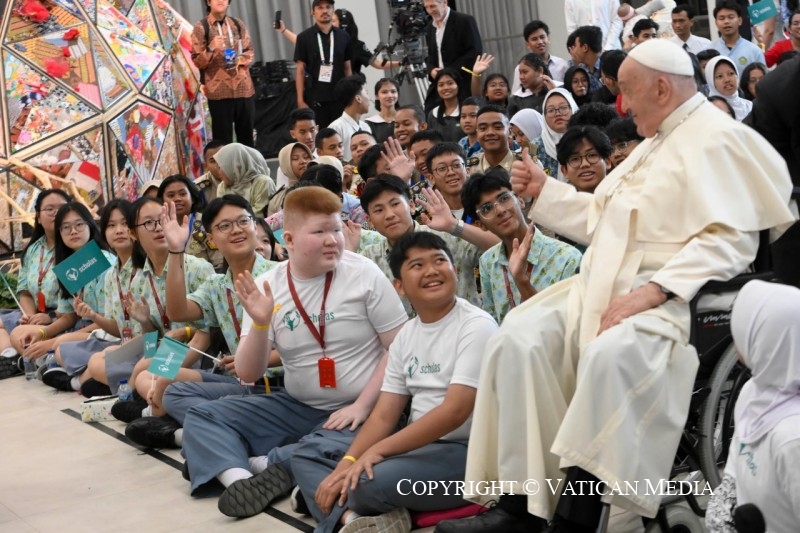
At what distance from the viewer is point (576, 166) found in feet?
18.0

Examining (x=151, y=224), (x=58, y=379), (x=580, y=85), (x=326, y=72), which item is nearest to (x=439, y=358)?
(x=151, y=224)

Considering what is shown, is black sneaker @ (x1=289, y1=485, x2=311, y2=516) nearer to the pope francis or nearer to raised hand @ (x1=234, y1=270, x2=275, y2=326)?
raised hand @ (x1=234, y1=270, x2=275, y2=326)

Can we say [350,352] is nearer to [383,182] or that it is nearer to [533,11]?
[383,182]

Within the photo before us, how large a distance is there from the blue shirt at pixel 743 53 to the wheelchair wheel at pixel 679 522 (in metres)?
6.99

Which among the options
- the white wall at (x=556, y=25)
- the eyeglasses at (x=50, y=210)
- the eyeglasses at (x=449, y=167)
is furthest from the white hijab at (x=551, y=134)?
the white wall at (x=556, y=25)

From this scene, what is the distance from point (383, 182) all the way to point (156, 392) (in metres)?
1.59

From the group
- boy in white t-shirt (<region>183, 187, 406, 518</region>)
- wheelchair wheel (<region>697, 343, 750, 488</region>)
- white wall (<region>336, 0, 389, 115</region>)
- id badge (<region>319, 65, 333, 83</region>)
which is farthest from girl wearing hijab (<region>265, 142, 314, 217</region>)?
white wall (<region>336, 0, 389, 115</region>)

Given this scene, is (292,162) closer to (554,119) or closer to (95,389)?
(554,119)

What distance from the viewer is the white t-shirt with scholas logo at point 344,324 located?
497 cm

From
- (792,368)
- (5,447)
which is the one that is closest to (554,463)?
(792,368)

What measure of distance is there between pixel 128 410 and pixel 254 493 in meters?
1.92

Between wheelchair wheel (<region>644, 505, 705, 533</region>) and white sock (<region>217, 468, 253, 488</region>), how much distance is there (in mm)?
1865

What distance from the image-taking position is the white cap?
4008mm

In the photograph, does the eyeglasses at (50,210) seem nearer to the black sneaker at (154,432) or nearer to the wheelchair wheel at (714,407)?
the black sneaker at (154,432)
